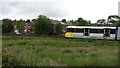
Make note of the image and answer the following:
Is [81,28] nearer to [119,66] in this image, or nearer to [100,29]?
[100,29]

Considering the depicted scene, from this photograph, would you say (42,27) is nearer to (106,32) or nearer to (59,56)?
(106,32)

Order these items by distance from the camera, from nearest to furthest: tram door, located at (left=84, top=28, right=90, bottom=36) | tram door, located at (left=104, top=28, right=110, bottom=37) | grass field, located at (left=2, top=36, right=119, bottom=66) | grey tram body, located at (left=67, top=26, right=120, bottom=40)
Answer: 1. grass field, located at (left=2, top=36, right=119, bottom=66)
2. grey tram body, located at (left=67, top=26, right=120, bottom=40)
3. tram door, located at (left=104, top=28, right=110, bottom=37)
4. tram door, located at (left=84, top=28, right=90, bottom=36)

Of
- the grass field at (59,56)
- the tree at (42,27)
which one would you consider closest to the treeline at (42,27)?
the tree at (42,27)

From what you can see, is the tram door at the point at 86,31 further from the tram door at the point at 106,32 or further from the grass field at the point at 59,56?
the grass field at the point at 59,56

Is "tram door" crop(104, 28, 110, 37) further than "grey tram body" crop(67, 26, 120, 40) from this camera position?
Yes

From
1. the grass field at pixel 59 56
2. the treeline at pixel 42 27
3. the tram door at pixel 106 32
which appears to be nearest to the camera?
the grass field at pixel 59 56

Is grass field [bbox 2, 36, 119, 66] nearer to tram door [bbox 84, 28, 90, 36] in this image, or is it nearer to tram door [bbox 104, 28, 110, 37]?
tram door [bbox 104, 28, 110, 37]

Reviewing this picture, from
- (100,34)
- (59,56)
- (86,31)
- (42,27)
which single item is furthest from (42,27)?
(59,56)

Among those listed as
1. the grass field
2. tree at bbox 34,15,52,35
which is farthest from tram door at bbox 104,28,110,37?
tree at bbox 34,15,52,35

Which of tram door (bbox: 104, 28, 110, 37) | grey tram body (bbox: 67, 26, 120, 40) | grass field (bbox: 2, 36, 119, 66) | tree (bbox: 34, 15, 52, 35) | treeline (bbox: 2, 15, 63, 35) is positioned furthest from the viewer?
treeline (bbox: 2, 15, 63, 35)

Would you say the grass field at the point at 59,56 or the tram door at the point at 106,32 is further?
the tram door at the point at 106,32

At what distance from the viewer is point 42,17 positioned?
76188mm

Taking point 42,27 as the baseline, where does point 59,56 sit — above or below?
below

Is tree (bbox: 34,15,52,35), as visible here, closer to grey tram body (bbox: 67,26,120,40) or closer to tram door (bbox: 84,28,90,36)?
grey tram body (bbox: 67,26,120,40)
